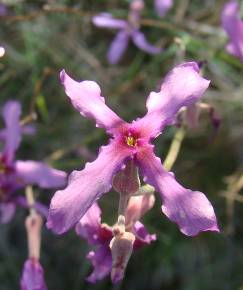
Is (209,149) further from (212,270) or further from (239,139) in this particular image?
(212,270)

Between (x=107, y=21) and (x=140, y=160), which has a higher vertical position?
(x=140, y=160)

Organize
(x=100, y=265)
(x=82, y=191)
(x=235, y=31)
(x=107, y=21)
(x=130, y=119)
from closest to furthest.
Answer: (x=82, y=191) → (x=100, y=265) → (x=235, y=31) → (x=107, y=21) → (x=130, y=119)

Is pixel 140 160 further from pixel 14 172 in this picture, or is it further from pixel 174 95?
pixel 14 172

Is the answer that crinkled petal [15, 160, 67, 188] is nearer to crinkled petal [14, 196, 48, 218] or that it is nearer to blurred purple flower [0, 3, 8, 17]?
crinkled petal [14, 196, 48, 218]

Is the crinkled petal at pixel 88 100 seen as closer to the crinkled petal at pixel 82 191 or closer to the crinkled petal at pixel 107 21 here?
the crinkled petal at pixel 82 191

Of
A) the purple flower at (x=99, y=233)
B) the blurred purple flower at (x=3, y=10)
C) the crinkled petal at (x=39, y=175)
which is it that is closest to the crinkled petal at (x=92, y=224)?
the purple flower at (x=99, y=233)

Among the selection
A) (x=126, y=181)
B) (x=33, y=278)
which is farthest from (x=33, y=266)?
(x=126, y=181)

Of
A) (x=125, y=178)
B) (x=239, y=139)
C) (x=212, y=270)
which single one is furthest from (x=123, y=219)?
(x=239, y=139)

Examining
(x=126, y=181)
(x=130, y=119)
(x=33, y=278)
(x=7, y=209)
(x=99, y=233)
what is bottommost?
(x=130, y=119)
